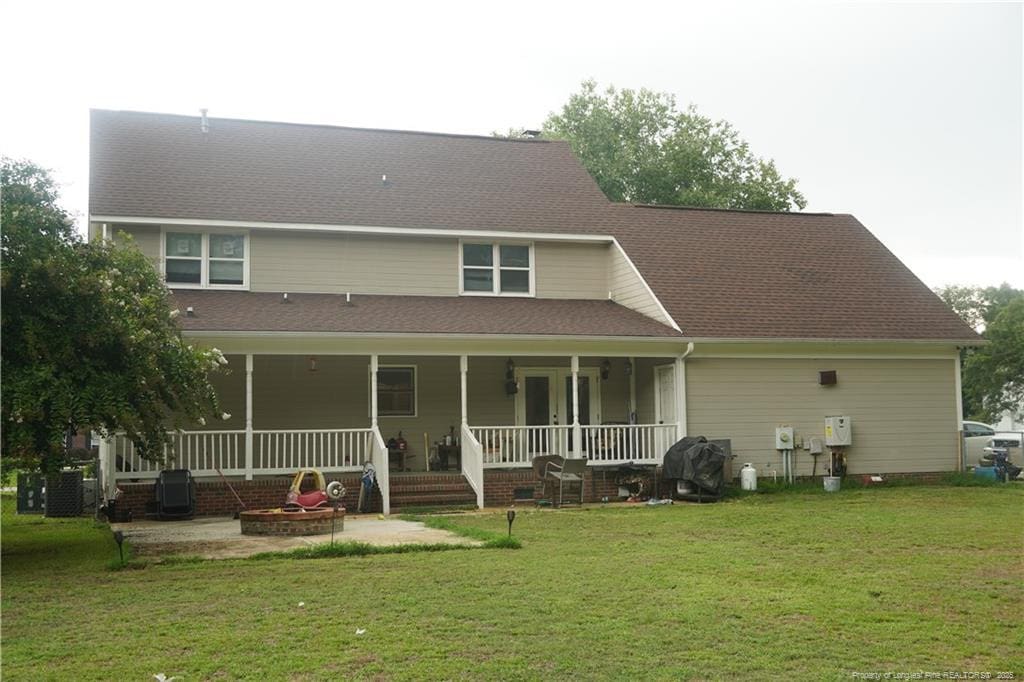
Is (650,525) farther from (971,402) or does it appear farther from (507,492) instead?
(971,402)

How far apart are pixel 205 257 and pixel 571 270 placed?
24.8 ft

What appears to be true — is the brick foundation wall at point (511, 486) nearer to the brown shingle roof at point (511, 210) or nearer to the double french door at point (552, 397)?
the double french door at point (552, 397)

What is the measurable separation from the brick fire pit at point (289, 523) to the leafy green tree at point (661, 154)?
2672 cm

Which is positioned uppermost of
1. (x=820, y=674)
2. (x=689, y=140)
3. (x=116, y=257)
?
(x=689, y=140)

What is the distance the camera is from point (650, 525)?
14.4 m

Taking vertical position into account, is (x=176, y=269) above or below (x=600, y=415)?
above

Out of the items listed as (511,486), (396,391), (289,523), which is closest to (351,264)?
(396,391)

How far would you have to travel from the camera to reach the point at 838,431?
2073 cm

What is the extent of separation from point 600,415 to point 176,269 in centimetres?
903

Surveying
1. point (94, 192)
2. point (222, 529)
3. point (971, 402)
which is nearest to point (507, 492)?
point (222, 529)

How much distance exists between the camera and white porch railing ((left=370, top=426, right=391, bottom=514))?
669 inches

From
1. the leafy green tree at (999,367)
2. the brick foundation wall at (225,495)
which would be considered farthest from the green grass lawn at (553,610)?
the leafy green tree at (999,367)

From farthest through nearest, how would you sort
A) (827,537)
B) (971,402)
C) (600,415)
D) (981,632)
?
(971,402) → (600,415) → (827,537) → (981,632)

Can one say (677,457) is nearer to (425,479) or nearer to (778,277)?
(425,479)
